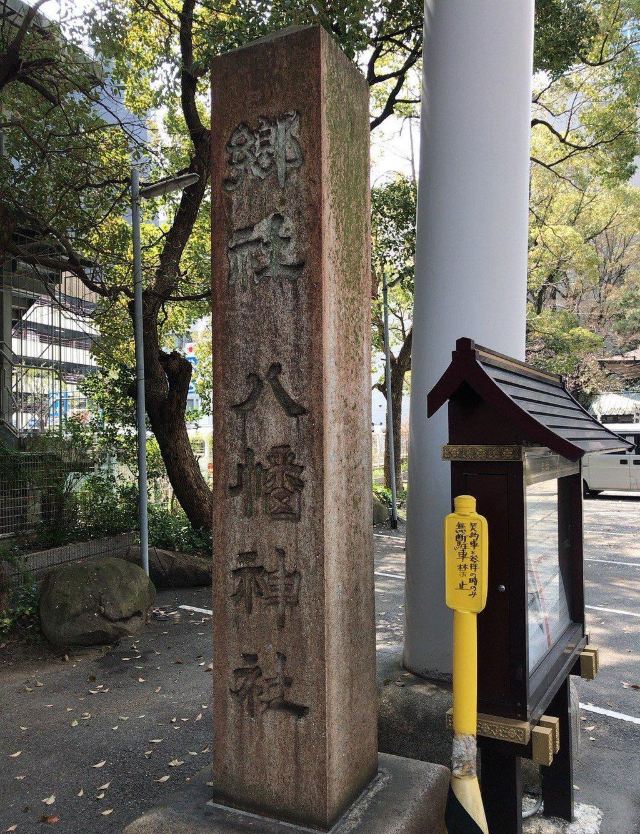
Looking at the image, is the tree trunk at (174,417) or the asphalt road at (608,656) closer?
the asphalt road at (608,656)

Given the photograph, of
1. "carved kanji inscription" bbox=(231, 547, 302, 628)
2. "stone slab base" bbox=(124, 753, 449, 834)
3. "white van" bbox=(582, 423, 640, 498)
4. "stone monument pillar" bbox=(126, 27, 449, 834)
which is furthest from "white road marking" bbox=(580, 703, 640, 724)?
"white van" bbox=(582, 423, 640, 498)

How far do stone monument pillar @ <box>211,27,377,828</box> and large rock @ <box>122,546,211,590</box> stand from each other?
6.91 m

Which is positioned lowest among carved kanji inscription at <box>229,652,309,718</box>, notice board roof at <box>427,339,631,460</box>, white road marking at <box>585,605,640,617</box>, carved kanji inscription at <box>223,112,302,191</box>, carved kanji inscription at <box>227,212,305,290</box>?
white road marking at <box>585,605,640,617</box>

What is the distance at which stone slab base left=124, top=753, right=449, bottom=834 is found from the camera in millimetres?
3018

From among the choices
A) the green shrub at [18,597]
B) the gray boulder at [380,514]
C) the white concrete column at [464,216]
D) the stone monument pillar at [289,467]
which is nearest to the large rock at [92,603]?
the green shrub at [18,597]

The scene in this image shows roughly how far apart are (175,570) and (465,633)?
7.83 metres

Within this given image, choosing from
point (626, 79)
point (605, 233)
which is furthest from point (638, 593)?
point (605, 233)

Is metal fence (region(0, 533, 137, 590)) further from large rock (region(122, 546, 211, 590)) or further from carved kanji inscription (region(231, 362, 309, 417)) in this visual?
carved kanji inscription (region(231, 362, 309, 417))

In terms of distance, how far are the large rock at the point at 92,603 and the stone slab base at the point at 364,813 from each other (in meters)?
4.32

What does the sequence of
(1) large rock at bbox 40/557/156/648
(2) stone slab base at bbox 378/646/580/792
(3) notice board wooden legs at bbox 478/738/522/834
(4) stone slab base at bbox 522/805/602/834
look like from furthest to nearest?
1. (1) large rock at bbox 40/557/156/648
2. (2) stone slab base at bbox 378/646/580/792
3. (4) stone slab base at bbox 522/805/602/834
4. (3) notice board wooden legs at bbox 478/738/522/834

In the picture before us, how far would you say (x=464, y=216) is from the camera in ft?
14.9

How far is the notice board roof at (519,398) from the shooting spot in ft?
8.88

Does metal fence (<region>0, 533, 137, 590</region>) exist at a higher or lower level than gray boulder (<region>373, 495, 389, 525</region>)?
higher

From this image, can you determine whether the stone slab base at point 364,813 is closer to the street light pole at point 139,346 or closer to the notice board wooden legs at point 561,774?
the notice board wooden legs at point 561,774
